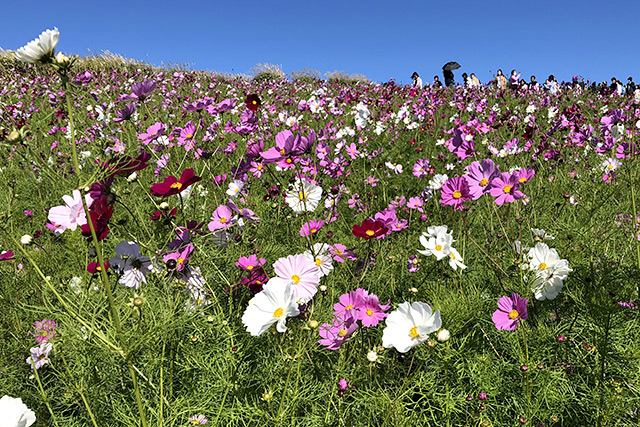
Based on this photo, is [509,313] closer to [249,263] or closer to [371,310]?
[371,310]

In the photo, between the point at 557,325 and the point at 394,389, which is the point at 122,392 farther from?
the point at 557,325

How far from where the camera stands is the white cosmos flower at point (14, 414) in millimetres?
667

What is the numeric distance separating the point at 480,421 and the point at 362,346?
0.43 metres

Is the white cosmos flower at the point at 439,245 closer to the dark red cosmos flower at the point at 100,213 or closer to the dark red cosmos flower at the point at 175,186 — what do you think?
the dark red cosmos flower at the point at 175,186

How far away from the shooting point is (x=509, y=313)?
1.24m

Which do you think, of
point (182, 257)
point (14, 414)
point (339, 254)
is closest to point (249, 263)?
point (182, 257)

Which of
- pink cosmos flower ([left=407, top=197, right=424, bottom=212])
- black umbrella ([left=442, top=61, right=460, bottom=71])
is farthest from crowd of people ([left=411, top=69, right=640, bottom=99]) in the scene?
pink cosmos flower ([left=407, top=197, right=424, bottom=212])

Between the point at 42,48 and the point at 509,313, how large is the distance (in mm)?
1427

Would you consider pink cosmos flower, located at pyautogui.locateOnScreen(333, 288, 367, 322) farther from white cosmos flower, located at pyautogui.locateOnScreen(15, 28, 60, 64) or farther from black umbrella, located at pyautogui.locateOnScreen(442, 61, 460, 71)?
black umbrella, located at pyautogui.locateOnScreen(442, 61, 460, 71)

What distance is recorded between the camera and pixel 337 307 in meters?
1.27

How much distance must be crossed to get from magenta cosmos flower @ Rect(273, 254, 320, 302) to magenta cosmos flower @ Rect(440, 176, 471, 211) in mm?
713

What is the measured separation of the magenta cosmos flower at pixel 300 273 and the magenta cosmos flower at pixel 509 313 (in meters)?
0.59

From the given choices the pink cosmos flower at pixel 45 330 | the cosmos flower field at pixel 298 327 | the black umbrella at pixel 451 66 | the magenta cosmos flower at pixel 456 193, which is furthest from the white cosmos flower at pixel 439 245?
the black umbrella at pixel 451 66

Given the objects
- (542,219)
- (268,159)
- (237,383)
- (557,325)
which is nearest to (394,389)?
(237,383)
